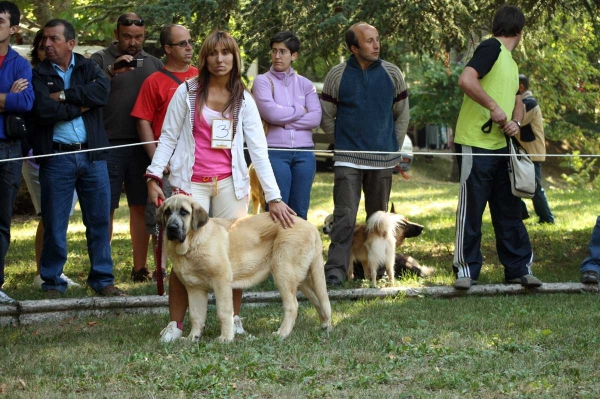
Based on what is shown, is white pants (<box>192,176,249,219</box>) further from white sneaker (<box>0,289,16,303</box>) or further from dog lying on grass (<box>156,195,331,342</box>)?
white sneaker (<box>0,289,16,303</box>)

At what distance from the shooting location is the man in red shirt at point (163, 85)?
8008mm

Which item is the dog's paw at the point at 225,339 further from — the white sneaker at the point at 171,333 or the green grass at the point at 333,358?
the white sneaker at the point at 171,333

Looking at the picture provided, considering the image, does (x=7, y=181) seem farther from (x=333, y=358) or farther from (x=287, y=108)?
(x=333, y=358)

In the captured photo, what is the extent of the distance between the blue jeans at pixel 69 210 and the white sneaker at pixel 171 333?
1.72 metres

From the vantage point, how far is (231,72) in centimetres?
632

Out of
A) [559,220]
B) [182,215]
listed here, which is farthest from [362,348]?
[559,220]

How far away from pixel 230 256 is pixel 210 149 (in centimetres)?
75

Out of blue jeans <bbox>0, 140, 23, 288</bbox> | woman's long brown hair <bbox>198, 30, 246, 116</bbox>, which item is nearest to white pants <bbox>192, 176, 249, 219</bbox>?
woman's long brown hair <bbox>198, 30, 246, 116</bbox>

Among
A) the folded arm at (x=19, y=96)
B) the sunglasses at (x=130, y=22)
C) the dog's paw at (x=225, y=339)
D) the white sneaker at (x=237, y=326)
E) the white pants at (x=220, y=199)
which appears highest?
the sunglasses at (x=130, y=22)

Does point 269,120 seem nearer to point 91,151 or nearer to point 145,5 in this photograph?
point 91,151

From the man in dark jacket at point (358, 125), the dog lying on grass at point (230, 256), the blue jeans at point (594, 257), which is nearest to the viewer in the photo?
the dog lying on grass at point (230, 256)

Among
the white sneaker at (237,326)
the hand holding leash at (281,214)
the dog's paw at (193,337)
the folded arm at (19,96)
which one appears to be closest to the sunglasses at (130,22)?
the folded arm at (19,96)

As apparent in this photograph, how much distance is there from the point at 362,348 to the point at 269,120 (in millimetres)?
3079

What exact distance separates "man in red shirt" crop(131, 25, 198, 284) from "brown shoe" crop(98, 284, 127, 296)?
120 centimetres
